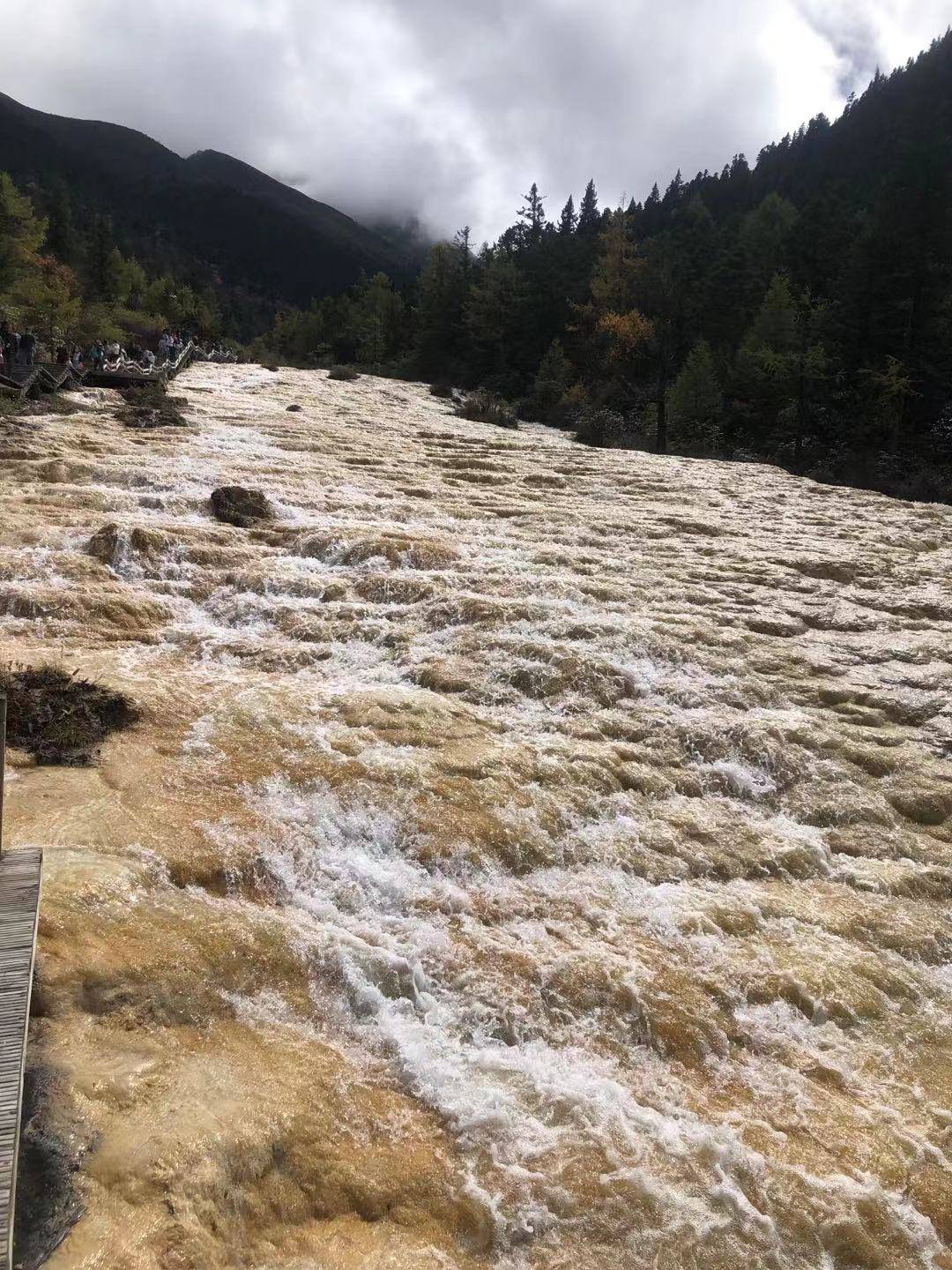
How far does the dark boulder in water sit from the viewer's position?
1154cm

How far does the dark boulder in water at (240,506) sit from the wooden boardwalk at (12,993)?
8.70m

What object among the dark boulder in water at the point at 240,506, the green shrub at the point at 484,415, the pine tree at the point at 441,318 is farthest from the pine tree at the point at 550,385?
the dark boulder in water at the point at 240,506

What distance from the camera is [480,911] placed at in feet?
16.0

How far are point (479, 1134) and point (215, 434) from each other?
17.0 meters

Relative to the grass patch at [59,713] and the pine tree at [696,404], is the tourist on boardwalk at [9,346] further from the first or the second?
the pine tree at [696,404]

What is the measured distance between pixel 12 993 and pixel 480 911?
2847 mm

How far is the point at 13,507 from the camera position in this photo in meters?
10.4

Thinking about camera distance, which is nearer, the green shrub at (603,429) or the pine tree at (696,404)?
the green shrub at (603,429)

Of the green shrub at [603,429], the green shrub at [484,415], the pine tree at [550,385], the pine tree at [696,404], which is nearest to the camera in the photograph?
the green shrub at [603,429]

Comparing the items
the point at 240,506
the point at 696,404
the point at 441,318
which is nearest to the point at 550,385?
the point at 696,404

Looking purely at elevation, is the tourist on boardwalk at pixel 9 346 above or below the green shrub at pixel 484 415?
below

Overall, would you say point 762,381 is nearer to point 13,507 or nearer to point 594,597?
point 594,597

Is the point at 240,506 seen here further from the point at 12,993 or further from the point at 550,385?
the point at 550,385

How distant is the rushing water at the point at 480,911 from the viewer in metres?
3.22
